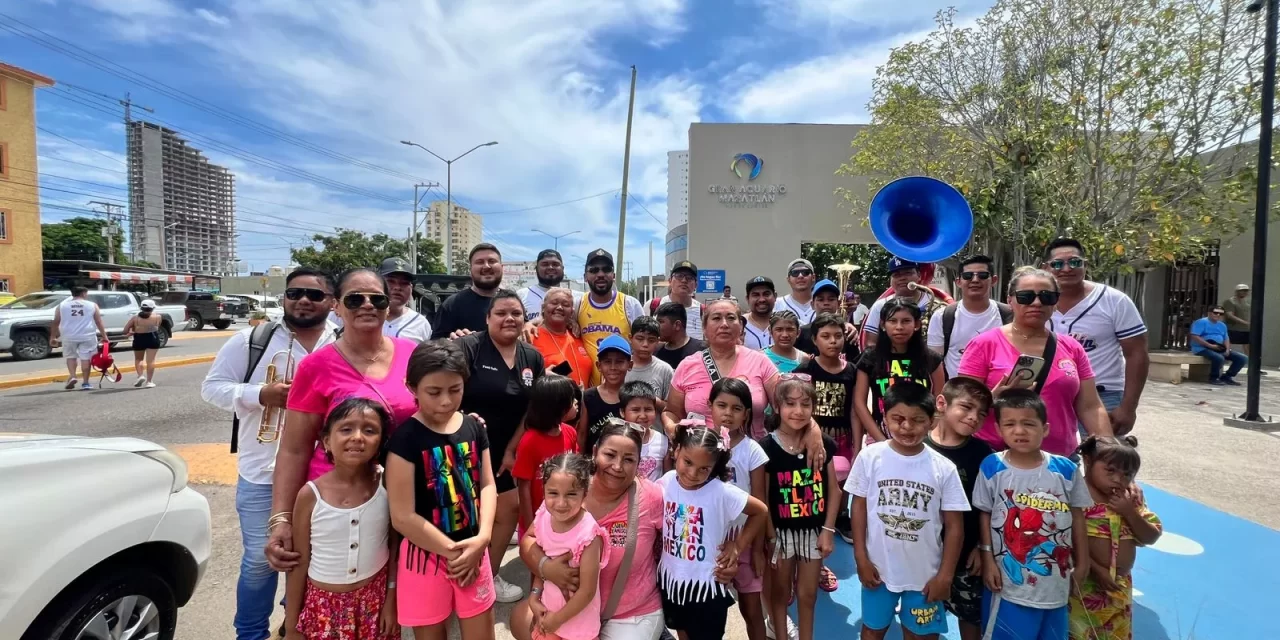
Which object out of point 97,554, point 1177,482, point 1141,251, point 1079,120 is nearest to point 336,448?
point 97,554

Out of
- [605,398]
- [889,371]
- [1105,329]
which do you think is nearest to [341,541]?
[605,398]

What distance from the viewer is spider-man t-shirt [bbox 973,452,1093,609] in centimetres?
226

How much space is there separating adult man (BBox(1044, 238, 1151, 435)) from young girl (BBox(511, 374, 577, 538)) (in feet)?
8.89

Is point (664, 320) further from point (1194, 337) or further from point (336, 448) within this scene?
point (1194, 337)

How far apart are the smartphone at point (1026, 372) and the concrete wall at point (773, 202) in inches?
818

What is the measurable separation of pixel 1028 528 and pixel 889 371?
1.13 metres

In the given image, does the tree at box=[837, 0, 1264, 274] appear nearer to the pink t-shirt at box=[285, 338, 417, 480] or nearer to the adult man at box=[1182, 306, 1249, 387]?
the adult man at box=[1182, 306, 1249, 387]

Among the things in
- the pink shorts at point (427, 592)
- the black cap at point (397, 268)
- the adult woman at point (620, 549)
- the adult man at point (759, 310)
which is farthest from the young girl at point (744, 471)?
the black cap at point (397, 268)

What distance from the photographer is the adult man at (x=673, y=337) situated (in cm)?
368

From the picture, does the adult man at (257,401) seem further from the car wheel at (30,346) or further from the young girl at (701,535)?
the car wheel at (30,346)

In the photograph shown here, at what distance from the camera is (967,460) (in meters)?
2.50

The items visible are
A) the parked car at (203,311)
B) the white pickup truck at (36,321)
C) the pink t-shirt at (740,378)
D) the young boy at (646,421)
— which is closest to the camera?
the young boy at (646,421)

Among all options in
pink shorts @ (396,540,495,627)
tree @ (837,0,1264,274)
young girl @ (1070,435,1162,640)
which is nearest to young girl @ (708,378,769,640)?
pink shorts @ (396,540,495,627)

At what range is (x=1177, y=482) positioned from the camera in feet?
17.1
